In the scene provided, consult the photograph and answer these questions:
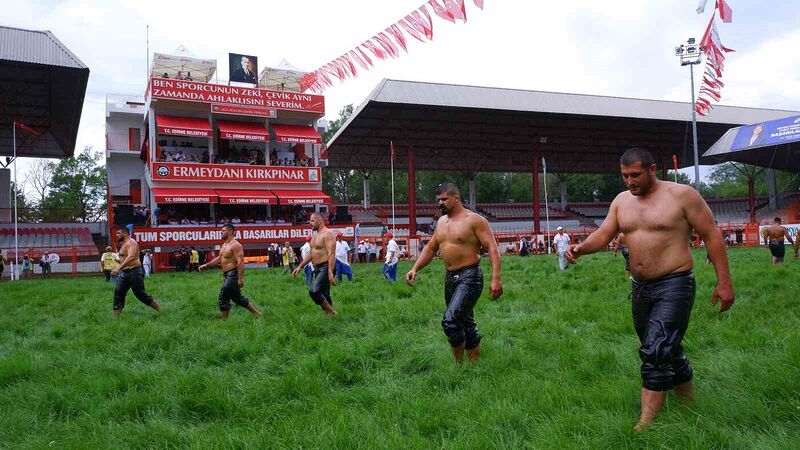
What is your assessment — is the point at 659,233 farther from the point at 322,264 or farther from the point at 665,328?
the point at 322,264

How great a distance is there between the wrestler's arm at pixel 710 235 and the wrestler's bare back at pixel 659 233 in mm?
36

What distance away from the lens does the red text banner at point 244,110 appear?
31.5m

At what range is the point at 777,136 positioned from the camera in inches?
1300

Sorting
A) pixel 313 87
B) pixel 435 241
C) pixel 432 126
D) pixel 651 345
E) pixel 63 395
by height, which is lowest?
pixel 63 395

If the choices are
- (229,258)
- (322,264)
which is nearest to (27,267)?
(229,258)

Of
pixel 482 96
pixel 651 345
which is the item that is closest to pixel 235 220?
pixel 482 96

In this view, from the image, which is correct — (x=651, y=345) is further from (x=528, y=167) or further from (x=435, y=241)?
(x=528, y=167)

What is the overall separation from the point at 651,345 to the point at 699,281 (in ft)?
27.7

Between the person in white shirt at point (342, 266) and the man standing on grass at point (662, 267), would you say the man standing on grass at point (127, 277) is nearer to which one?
the person in white shirt at point (342, 266)

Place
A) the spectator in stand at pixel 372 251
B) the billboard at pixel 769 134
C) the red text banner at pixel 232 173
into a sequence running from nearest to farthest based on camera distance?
the red text banner at pixel 232 173 → the spectator in stand at pixel 372 251 → the billboard at pixel 769 134

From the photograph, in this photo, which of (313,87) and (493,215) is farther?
(493,215)

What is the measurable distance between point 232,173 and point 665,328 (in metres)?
30.2

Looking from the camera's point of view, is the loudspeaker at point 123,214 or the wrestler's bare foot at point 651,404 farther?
the loudspeaker at point 123,214

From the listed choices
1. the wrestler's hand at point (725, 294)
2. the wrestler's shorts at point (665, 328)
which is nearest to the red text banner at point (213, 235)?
the wrestler's shorts at point (665, 328)
